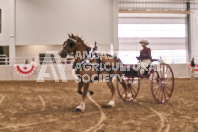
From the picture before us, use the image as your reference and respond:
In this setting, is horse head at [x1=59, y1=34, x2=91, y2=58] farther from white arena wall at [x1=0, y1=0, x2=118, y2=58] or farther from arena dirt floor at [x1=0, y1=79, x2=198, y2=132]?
white arena wall at [x1=0, y1=0, x2=118, y2=58]

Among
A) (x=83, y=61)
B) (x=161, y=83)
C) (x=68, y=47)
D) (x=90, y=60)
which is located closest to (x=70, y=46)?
(x=68, y=47)

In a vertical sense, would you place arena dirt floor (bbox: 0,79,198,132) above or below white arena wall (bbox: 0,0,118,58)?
below

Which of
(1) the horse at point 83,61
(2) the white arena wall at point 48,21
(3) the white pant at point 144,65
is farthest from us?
(2) the white arena wall at point 48,21

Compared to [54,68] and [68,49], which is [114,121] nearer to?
[68,49]

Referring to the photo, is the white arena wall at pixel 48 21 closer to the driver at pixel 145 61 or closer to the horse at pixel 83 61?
the driver at pixel 145 61

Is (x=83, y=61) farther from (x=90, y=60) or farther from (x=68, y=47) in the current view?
(x=68, y=47)

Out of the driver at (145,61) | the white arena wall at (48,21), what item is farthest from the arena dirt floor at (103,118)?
the white arena wall at (48,21)

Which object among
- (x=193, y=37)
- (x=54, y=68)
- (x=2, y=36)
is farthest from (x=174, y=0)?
(x=2, y=36)

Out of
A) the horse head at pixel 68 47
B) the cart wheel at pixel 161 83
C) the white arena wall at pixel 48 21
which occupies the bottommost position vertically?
the cart wheel at pixel 161 83

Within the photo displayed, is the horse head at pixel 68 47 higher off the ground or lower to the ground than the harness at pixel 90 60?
higher

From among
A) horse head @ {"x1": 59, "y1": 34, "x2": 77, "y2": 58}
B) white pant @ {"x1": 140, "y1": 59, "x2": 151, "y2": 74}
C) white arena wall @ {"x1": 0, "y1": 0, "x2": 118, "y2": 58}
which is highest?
white arena wall @ {"x1": 0, "y1": 0, "x2": 118, "y2": 58}

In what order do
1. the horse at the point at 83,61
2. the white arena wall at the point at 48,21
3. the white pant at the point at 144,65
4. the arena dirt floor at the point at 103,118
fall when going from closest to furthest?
the arena dirt floor at the point at 103,118 < the horse at the point at 83,61 < the white pant at the point at 144,65 < the white arena wall at the point at 48,21

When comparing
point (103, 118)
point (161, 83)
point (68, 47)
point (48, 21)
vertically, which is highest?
point (48, 21)

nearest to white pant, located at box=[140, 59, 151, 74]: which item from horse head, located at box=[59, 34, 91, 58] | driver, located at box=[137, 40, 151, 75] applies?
driver, located at box=[137, 40, 151, 75]
